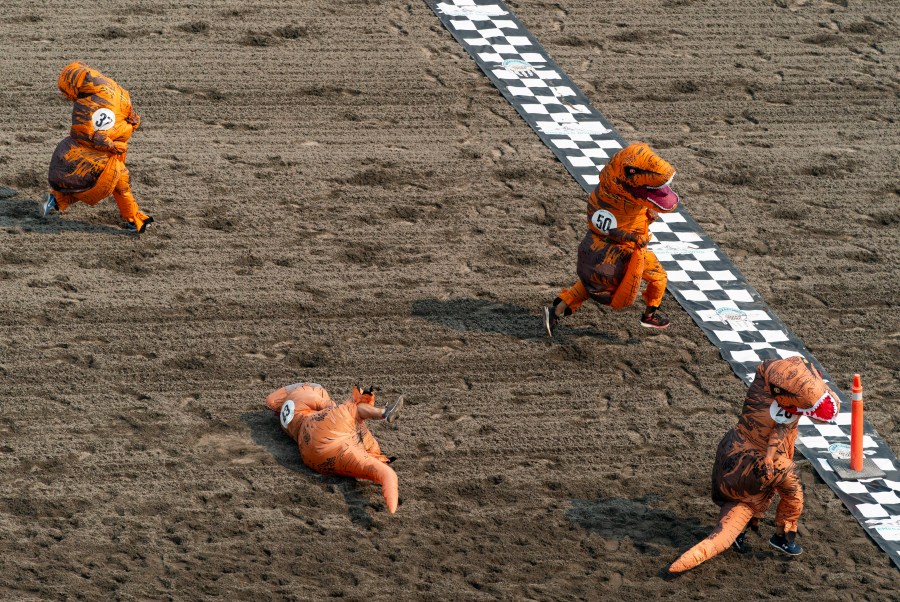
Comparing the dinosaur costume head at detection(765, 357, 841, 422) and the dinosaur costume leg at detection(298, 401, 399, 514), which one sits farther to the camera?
the dinosaur costume leg at detection(298, 401, 399, 514)

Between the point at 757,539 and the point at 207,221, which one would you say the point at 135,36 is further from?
the point at 757,539

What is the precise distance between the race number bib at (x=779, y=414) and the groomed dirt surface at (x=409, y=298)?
0.88 metres

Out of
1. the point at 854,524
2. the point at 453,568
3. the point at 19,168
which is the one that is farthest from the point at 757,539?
the point at 19,168

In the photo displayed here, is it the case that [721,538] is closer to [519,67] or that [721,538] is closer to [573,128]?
[573,128]

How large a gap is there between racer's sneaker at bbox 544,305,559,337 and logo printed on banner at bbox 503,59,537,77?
3.96m

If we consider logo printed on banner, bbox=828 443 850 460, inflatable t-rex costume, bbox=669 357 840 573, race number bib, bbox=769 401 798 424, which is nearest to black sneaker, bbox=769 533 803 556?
inflatable t-rex costume, bbox=669 357 840 573

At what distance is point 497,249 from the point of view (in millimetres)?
11758

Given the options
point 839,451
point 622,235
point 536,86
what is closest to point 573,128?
point 536,86

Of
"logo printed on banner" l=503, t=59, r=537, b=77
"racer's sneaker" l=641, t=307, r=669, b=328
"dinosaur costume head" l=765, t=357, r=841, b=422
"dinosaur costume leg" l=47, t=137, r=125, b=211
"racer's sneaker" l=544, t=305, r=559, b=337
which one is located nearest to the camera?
"dinosaur costume head" l=765, t=357, r=841, b=422

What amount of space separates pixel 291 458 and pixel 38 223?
350 cm

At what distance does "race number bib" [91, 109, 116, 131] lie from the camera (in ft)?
37.0

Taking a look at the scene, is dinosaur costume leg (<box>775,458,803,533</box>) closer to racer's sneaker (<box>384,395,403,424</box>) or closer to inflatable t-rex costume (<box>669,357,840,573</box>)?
inflatable t-rex costume (<box>669,357,840,573</box>)

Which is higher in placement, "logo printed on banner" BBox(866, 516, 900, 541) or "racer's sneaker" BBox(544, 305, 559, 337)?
"racer's sneaker" BBox(544, 305, 559, 337)

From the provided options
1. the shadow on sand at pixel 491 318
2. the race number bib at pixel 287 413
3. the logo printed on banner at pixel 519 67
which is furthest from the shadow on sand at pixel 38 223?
the logo printed on banner at pixel 519 67
